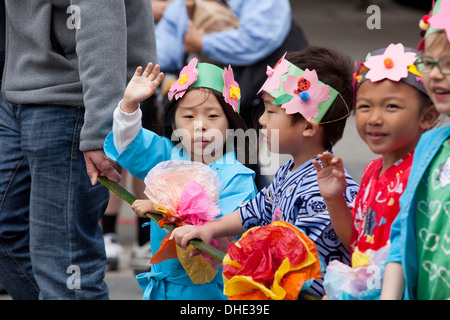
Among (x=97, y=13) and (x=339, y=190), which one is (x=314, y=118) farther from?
(x=97, y=13)

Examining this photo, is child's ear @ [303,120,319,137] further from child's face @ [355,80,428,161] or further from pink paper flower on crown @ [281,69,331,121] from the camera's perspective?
child's face @ [355,80,428,161]

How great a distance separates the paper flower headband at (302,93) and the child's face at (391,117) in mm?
422

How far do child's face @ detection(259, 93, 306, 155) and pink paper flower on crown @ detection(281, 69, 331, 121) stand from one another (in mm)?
52

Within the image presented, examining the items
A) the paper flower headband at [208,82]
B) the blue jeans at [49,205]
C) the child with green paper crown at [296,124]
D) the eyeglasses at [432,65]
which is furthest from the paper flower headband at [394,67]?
the blue jeans at [49,205]

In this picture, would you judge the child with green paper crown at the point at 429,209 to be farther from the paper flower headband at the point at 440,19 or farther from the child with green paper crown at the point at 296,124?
the child with green paper crown at the point at 296,124

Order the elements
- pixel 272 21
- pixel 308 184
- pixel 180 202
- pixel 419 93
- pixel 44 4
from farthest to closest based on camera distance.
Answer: pixel 272 21, pixel 44 4, pixel 180 202, pixel 308 184, pixel 419 93

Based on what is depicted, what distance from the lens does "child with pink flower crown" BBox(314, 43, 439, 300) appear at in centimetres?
235

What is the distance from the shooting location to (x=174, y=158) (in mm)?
3291

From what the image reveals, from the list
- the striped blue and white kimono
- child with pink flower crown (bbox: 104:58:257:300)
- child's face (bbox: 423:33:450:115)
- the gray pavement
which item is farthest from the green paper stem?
the gray pavement

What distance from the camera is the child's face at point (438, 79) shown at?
212 centimetres

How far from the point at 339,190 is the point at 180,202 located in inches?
26.3

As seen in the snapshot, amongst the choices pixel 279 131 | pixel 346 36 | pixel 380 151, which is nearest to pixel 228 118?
pixel 279 131

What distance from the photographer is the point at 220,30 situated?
4.85 metres

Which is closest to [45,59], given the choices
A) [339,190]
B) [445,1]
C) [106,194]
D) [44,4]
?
[44,4]
